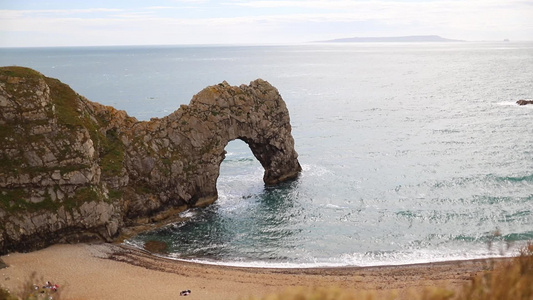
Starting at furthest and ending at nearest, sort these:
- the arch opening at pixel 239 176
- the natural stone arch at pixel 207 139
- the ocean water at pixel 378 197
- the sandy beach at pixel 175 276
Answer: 1. the arch opening at pixel 239 176
2. the natural stone arch at pixel 207 139
3. the ocean water at pixel 378 197
4. the sandy beach at pixel 175 276

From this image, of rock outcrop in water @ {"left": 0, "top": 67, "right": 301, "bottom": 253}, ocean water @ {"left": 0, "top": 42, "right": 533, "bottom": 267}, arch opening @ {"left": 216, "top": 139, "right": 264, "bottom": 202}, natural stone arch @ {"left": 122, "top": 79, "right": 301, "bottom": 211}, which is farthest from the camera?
arch opening @ {"left": 216, "top": 139, "right": 264, "bottom": 202}

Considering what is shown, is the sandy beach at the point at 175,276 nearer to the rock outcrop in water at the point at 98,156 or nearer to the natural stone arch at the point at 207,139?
the rock outcrop in water at the point at 98,156

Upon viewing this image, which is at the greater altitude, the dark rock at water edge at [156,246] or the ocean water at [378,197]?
the ocean water at [378,197]

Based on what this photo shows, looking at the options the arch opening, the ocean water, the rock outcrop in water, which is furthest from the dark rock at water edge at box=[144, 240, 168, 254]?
the arch opening

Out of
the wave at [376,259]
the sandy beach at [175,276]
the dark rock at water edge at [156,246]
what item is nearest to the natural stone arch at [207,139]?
the dark rock at water edge at [156,246]

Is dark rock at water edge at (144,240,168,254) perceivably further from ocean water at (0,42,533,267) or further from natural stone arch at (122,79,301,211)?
natural stone arch at (122,79,301,211)

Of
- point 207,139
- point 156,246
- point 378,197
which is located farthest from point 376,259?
point 207,139

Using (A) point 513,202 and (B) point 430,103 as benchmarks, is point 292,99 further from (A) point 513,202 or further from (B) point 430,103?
(A) point 513,202
